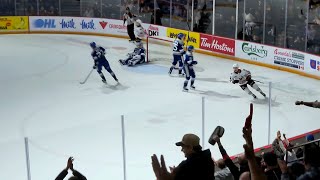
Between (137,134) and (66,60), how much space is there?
883 centimetres

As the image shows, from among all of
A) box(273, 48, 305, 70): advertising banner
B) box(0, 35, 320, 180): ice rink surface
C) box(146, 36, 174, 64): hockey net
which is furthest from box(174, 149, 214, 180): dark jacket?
box(146, 36, 174, 64): hockey net

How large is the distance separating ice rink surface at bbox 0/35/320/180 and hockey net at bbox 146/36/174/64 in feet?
0.57

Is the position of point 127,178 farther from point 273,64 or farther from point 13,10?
point 13,10

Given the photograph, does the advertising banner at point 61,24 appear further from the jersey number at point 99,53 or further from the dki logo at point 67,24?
the jersey number at point 99,53

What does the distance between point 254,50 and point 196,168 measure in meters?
13.9

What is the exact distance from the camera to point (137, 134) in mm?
10547

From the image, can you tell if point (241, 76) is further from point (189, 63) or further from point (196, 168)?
point (196, 168)

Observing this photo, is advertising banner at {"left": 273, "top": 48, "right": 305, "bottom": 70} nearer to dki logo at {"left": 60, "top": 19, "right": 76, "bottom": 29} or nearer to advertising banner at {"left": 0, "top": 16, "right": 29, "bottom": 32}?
dki logo at {"left": 60, "top": 19, "right": 76, "bottom": 29}

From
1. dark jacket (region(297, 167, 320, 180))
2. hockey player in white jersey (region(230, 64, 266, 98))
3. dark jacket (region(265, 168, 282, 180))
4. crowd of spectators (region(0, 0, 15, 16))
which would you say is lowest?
hockey player in white jersey (region(230, 64, 266, 98))

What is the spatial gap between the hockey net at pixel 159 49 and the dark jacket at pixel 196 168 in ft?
45.1

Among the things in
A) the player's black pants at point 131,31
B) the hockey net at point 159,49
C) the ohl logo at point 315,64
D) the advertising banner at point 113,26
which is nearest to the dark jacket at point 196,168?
the ohl logo at point 315,64

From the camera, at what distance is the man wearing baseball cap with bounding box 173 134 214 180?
4391 mm

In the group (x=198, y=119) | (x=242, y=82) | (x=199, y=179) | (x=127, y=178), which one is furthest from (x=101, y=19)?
(x=199, y=179)

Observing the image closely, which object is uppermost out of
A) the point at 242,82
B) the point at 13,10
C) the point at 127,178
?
the point at 13,10
